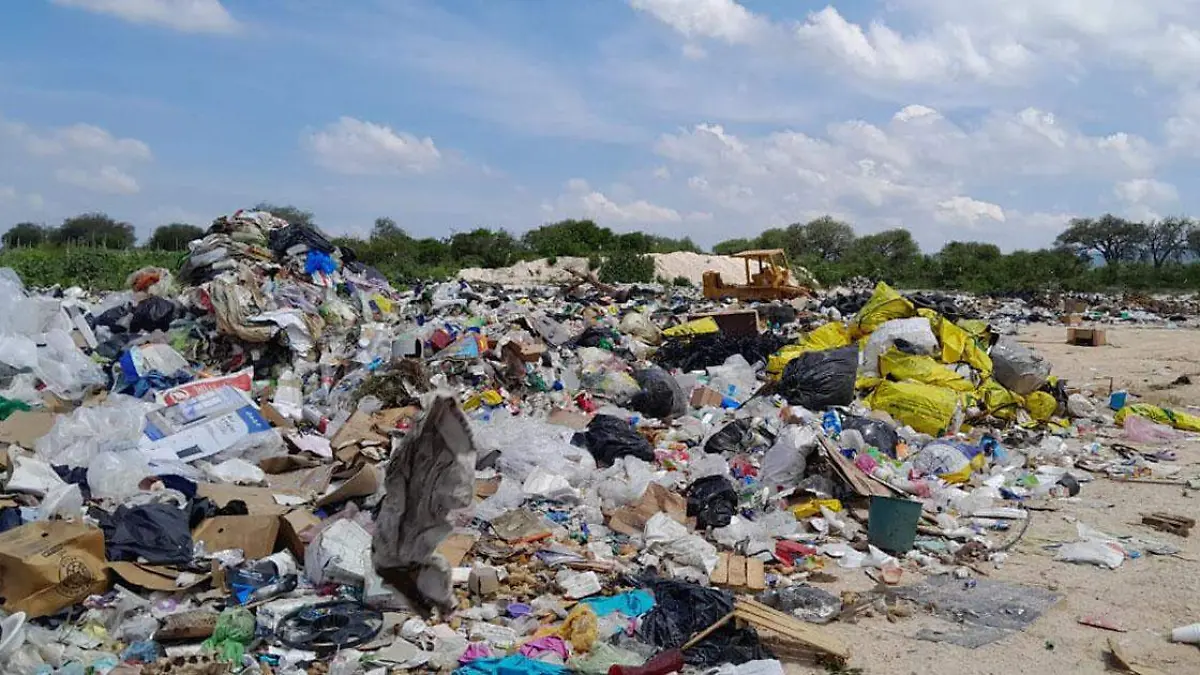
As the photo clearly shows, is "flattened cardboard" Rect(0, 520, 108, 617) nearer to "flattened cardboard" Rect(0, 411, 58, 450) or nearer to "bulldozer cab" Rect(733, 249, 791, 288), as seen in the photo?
"flattened cardboard" Rect(0, 411, 58, 450)

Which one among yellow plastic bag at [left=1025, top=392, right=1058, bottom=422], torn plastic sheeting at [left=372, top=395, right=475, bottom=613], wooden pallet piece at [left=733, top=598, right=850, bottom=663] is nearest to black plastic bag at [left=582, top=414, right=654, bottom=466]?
wooden pallet piece at [left=733, top=598, right=850, bottom=663]

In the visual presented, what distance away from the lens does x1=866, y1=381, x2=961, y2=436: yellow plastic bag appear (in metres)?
7.12

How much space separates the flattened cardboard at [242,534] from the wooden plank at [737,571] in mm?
2287

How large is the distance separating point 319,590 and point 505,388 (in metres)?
3.86

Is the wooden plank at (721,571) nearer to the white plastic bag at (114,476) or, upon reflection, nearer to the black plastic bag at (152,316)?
the white plastic bag at (114,476)

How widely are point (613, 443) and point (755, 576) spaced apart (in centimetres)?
207

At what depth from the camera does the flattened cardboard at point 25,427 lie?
5.37 m

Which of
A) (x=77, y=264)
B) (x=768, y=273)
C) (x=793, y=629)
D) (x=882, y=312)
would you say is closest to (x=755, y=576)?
(x=793, y=629)

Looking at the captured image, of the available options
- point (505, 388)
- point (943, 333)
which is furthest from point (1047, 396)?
point (505, 388)

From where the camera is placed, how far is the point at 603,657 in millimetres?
3539

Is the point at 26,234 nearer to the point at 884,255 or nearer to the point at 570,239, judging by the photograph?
the point at 570,239

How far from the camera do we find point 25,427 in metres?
5.52

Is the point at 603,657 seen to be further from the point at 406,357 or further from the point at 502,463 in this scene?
the point at 406,357

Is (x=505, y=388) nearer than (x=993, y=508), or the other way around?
(x=993, y=508)
